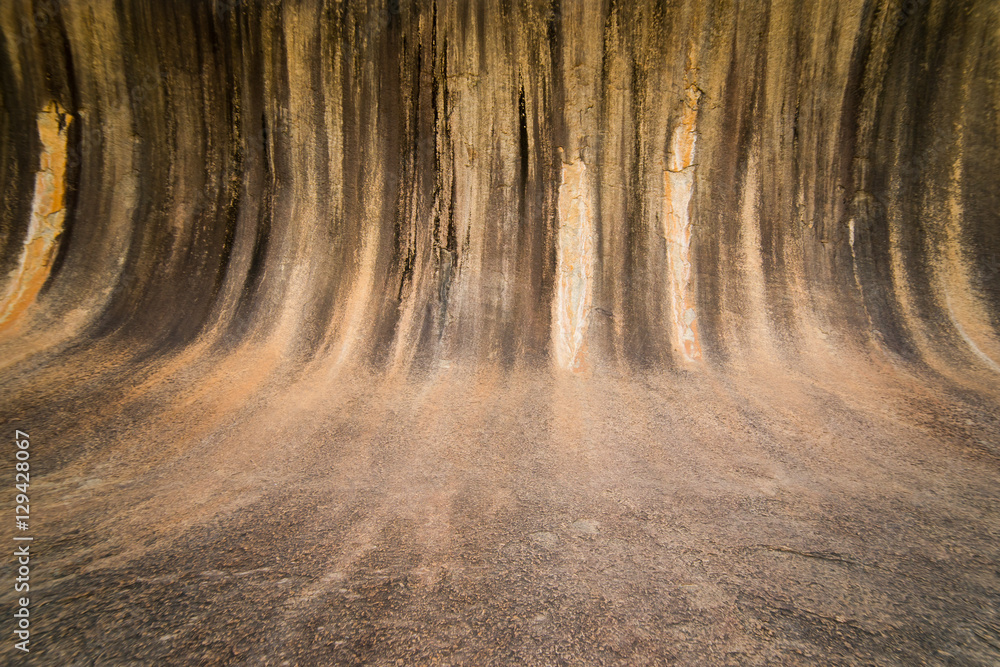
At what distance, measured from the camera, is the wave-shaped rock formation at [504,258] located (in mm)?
2375

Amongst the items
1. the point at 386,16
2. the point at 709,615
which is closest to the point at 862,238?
the point at 709,615

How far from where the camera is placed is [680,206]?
3.67 metres

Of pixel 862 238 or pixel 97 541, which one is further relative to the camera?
pixel 862 238

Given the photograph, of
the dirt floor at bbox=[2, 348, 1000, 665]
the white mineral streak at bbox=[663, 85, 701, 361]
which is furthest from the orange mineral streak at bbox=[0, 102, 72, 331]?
the white mineral streak at bbox=[663, 85, 701, 361]

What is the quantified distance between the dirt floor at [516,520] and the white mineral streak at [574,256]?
621mm

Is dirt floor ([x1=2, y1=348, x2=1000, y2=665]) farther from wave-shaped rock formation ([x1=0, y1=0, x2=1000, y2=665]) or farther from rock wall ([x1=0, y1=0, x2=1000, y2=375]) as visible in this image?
rock wall ([x1=0, y1=0, x2=1000, y2=375])

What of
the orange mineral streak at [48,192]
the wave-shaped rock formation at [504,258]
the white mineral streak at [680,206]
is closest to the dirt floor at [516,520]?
the wave-shaped rock formation at [504,258]

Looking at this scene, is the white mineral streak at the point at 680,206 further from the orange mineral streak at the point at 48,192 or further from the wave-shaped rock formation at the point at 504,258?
the orange mineral streak at the point at 48,192

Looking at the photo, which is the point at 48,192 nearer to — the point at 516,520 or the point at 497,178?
the point at 497,178

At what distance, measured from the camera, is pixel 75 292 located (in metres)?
3.56

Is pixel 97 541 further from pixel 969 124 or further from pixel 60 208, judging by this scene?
pixel 969 124

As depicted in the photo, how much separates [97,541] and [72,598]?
14.2 inches

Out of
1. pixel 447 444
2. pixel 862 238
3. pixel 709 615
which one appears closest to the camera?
pixel 709 615

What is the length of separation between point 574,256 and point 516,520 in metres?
2.37
